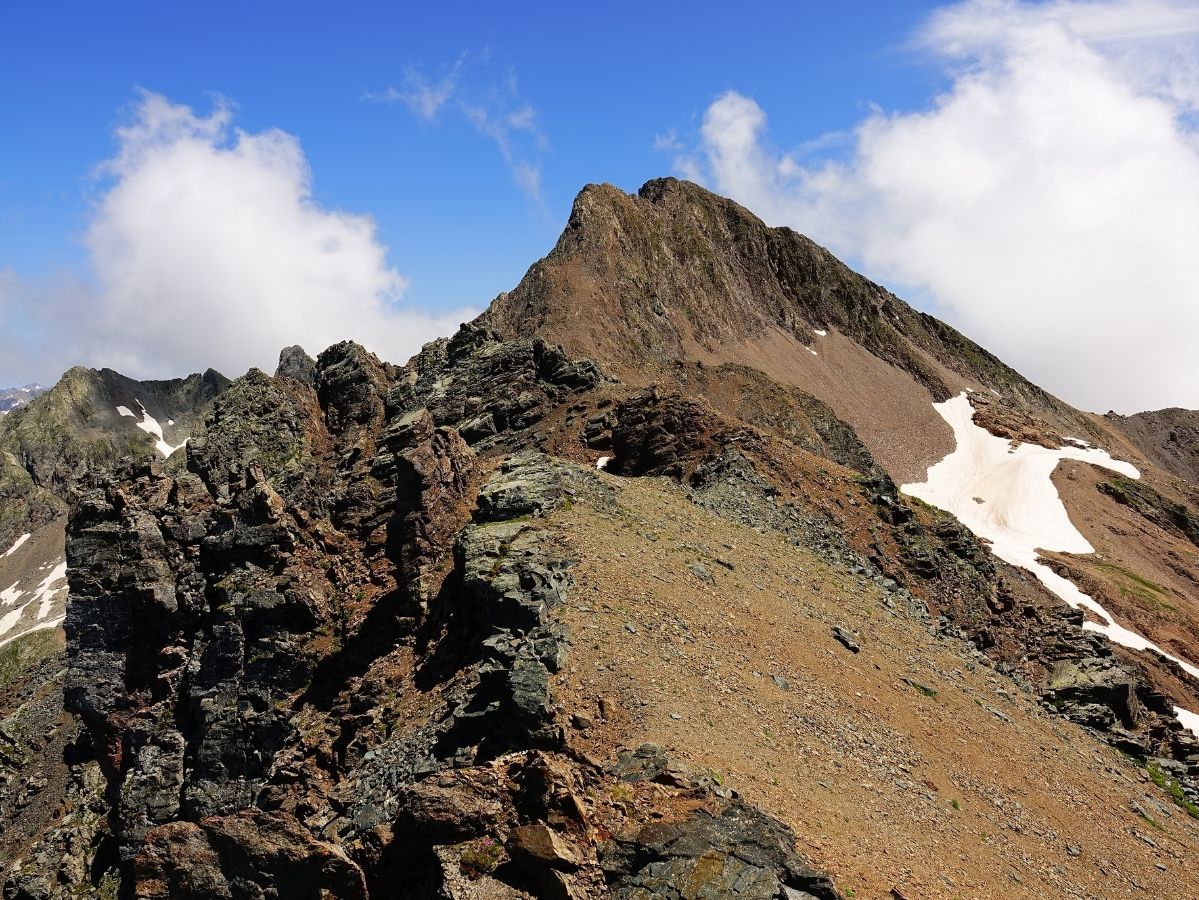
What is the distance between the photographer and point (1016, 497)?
90.8 m

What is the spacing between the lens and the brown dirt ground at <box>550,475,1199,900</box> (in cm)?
1744

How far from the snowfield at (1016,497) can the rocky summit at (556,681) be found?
3896 millimetres

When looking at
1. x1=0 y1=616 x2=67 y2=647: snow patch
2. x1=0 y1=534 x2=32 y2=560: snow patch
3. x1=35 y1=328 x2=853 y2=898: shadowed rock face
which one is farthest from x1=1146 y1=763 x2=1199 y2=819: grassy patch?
x1=0 y1=534 x2=32 y2=560: snow patch

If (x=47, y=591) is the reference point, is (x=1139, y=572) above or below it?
above

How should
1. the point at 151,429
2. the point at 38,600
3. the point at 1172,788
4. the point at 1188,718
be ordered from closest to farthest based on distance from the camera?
the point at 1172,788 < the point at 1188,718 < the point at 38,600 < the point at 151,429

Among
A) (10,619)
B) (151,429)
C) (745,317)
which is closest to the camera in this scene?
(745,317)

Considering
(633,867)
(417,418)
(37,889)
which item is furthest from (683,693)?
(37,889)

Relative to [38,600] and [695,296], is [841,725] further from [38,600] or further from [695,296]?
[38,600]

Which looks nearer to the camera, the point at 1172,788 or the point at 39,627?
the point at 1172,788

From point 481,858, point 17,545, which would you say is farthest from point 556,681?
point 17,545

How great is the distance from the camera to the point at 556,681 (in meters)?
18.5

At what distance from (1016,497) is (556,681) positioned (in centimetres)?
8619

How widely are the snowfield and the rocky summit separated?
3896 mm

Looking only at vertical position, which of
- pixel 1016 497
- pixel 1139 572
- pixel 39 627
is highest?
pixel 1016 497
